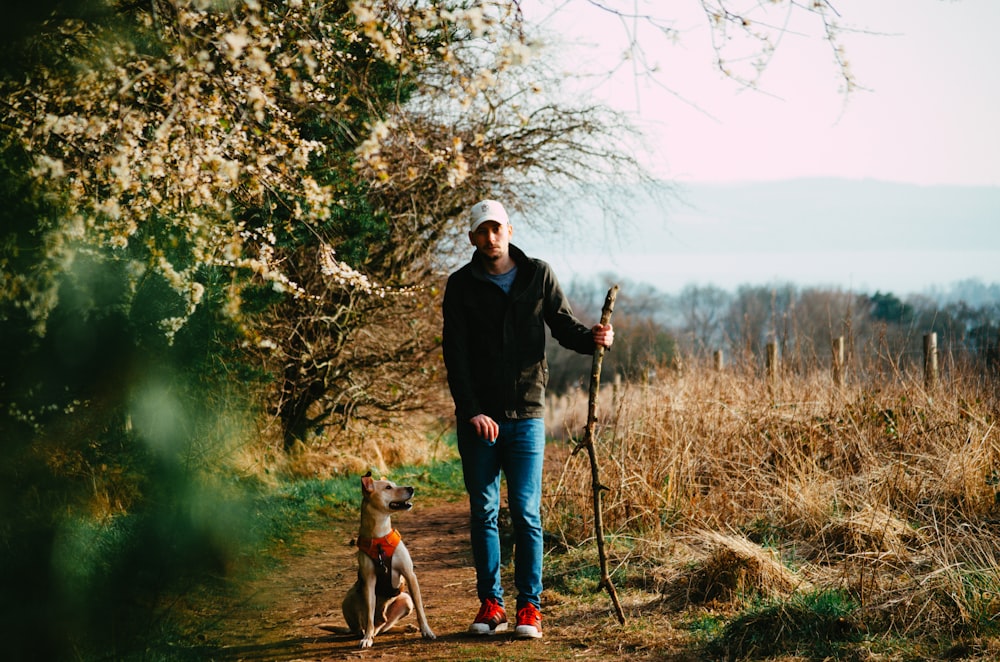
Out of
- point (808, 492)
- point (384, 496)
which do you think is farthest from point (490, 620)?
point (808, 492)

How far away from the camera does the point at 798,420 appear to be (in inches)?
301

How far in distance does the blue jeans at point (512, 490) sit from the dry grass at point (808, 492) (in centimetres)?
103

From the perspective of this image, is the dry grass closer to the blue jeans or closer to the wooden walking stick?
the wooden walking stick

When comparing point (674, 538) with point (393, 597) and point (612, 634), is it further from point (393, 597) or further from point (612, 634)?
point (393, 597)

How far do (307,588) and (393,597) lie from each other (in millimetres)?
1451

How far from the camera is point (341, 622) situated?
5.21 meters

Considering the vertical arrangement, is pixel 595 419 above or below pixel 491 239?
below

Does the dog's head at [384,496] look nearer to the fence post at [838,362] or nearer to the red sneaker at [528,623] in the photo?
the red sneaker at [528,623]

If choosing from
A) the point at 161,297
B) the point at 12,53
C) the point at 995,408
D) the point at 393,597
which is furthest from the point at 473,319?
the point at 995,408

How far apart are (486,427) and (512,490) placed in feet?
1.37

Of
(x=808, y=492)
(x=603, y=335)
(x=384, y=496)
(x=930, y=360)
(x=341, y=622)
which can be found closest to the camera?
(x=603, y=335)

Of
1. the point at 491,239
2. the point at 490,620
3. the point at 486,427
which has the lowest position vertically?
the point at 490,620

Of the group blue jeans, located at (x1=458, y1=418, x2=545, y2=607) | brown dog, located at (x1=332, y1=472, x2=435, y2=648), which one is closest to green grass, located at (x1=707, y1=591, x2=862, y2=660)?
blue jeans, located at (x1=458, y1=418, x2=545, y2=607)

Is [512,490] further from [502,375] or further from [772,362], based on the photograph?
[772,362]
